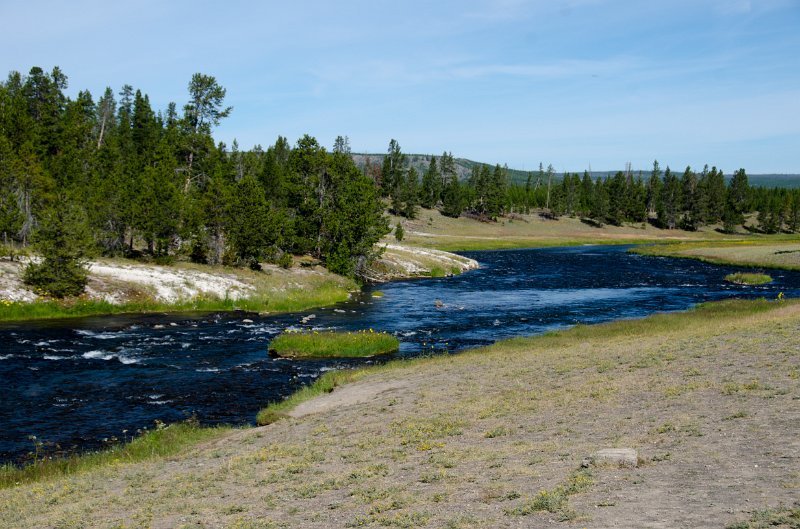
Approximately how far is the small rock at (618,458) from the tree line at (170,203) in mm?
40406

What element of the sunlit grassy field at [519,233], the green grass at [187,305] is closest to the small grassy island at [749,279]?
the green grass at [187,305]

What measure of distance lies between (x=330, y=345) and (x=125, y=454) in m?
15.7

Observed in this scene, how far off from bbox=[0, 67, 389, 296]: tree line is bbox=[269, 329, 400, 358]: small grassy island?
19.6m

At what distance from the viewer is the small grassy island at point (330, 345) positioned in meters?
32.6

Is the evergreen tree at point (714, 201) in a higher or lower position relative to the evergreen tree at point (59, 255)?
higher

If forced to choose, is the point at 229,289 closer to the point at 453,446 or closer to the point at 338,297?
the point at 338,297

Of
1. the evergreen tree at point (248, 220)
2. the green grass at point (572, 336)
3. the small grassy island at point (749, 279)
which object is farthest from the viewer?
the small grassy island at point (749, 279)

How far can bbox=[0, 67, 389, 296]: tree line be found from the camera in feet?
153

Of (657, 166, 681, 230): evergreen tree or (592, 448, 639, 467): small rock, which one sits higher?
(657, 166, 681, 230): evergreen tree

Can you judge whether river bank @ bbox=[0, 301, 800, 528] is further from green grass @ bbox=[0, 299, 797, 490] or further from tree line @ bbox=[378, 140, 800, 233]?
tree line @ bbox=[378, 140, 800, 233]

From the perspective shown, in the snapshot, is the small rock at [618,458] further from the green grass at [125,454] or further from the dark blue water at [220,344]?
the dark blue water at [220,344]

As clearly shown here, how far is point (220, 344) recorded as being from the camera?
3488 cm

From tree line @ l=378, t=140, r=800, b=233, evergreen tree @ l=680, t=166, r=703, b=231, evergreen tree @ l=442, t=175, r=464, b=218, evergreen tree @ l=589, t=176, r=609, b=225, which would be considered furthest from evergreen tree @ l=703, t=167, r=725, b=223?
evergreen tree @ l=442, t=175, r=464, b=218

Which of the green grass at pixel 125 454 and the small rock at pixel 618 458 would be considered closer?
the small rock at pixel 618 458
